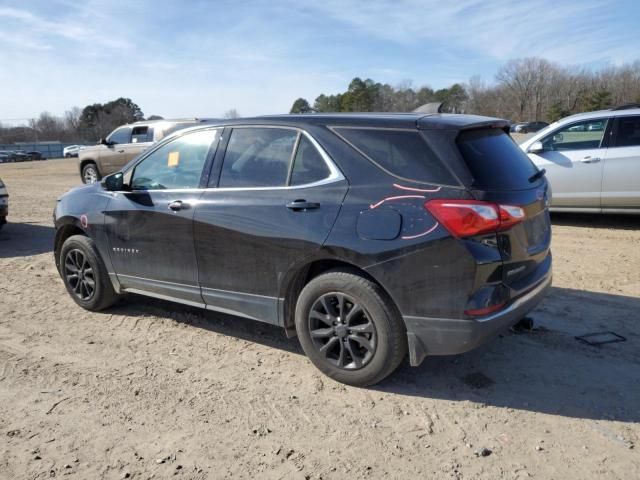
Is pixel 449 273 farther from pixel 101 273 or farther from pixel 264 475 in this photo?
pixel 101 273

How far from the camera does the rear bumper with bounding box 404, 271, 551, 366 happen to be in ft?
10.1

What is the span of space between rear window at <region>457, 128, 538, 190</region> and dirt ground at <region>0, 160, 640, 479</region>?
1360 millimetres

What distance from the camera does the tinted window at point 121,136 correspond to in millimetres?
15547

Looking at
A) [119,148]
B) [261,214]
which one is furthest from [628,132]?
[119,148]

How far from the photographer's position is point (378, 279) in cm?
326

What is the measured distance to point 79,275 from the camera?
5156 millimetres

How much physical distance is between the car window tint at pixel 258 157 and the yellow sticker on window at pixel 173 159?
559mm

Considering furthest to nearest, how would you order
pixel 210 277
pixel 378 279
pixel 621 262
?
pixel 621 262
pixel 210 277
pixel 378 279

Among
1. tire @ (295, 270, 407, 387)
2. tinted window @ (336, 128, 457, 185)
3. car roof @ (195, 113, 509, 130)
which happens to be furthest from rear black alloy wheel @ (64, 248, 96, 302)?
tinted window @ (336, 128, 457, 185)

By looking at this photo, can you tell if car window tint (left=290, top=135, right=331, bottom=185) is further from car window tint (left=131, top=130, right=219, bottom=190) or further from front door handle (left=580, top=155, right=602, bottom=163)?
front door handle (left=580, top=155, right=602, bottom=163)

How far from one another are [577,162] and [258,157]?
633 cm

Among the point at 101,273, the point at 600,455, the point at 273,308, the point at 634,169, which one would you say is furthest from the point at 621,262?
the point at 101,273

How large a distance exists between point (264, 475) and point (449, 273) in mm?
1496

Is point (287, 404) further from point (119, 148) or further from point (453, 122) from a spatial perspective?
point (119, 148)
